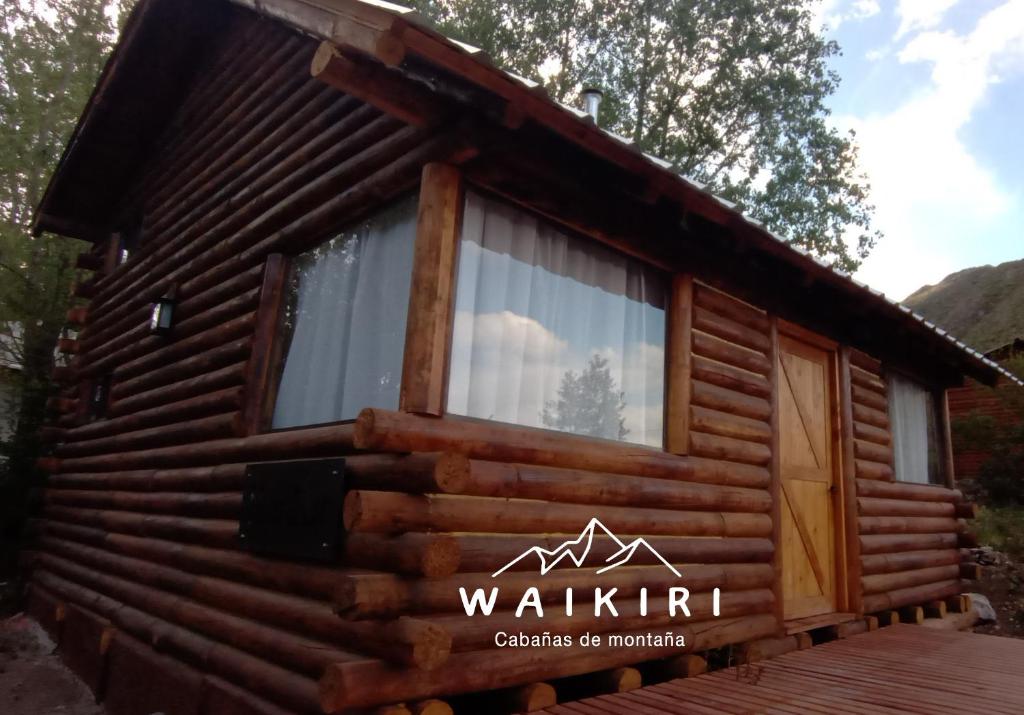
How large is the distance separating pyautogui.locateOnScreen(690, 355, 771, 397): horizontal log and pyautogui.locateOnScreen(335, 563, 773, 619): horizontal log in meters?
1.40

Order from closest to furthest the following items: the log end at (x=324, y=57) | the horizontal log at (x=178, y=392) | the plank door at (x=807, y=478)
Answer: the log end at (x=324, y=57), the horizontal log at (x=178, y=392), the plank door at (x=807, y=478)

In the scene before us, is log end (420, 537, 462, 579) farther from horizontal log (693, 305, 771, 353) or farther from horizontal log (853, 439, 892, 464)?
horizontal log (853, 439, 892, 464)

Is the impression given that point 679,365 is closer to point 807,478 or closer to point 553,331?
point 553,331

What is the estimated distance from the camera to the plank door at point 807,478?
6.64m

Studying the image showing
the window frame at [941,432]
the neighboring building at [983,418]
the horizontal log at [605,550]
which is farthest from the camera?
the neighboring building at [983,418]

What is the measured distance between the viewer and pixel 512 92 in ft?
11.6

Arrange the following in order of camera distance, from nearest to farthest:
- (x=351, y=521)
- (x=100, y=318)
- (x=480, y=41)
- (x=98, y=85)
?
(x=351, y=521)
(x=98, y=85)
(x=100, y=318)
(x=480, y=41)

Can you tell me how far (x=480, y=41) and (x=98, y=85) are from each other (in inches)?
526

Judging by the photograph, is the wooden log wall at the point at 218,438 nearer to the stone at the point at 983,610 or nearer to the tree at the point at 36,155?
the tree at the point at 36,155

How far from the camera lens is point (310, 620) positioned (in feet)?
12.6

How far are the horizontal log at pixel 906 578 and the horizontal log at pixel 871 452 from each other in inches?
48.2

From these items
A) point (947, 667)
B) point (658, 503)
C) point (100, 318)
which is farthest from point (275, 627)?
point (100, 318)

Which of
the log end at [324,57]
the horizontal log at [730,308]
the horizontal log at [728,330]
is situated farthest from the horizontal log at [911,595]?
the log end at [324,57]

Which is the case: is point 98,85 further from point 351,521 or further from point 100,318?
point 351,521
